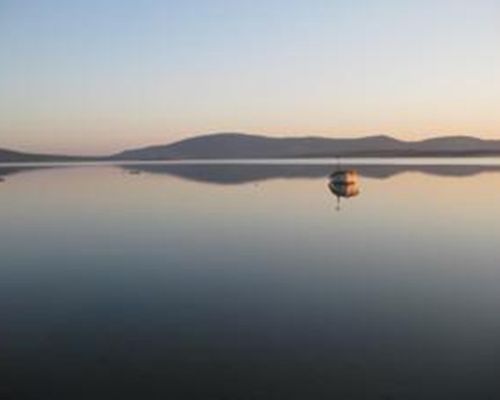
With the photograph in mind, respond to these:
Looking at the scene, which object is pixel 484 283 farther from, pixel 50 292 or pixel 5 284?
pixel 5 284

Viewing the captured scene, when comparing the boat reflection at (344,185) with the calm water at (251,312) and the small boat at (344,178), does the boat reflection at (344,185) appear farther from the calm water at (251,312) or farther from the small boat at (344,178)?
the calm water at (251,312)

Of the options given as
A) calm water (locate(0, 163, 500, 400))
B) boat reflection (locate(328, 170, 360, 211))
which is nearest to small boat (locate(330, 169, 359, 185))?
boat reflection (locate(328, 170, 360, 211))

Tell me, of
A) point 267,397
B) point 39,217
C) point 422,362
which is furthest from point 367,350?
point 39,217

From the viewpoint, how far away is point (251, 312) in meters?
19.9

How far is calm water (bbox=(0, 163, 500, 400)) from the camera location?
46.8 ft

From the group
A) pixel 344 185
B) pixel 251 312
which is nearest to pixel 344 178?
pixel 344 185

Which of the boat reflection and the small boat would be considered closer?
the boat reflection

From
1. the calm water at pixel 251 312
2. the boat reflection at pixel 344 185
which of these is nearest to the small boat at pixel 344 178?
the boat reflection at pixel 344 185

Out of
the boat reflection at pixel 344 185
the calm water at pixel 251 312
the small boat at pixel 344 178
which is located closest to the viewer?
the calm water at pixel 251 312

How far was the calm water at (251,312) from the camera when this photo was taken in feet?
46.8

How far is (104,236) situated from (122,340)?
22.1m

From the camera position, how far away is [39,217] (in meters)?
50.3

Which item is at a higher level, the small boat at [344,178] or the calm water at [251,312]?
the small boat at [344,178]

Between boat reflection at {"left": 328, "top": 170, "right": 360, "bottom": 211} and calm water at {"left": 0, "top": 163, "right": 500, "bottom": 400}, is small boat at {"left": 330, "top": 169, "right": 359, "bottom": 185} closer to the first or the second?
boat reflection at {"left": 328, "top": 170, "right": 360, "bottom": 211}
